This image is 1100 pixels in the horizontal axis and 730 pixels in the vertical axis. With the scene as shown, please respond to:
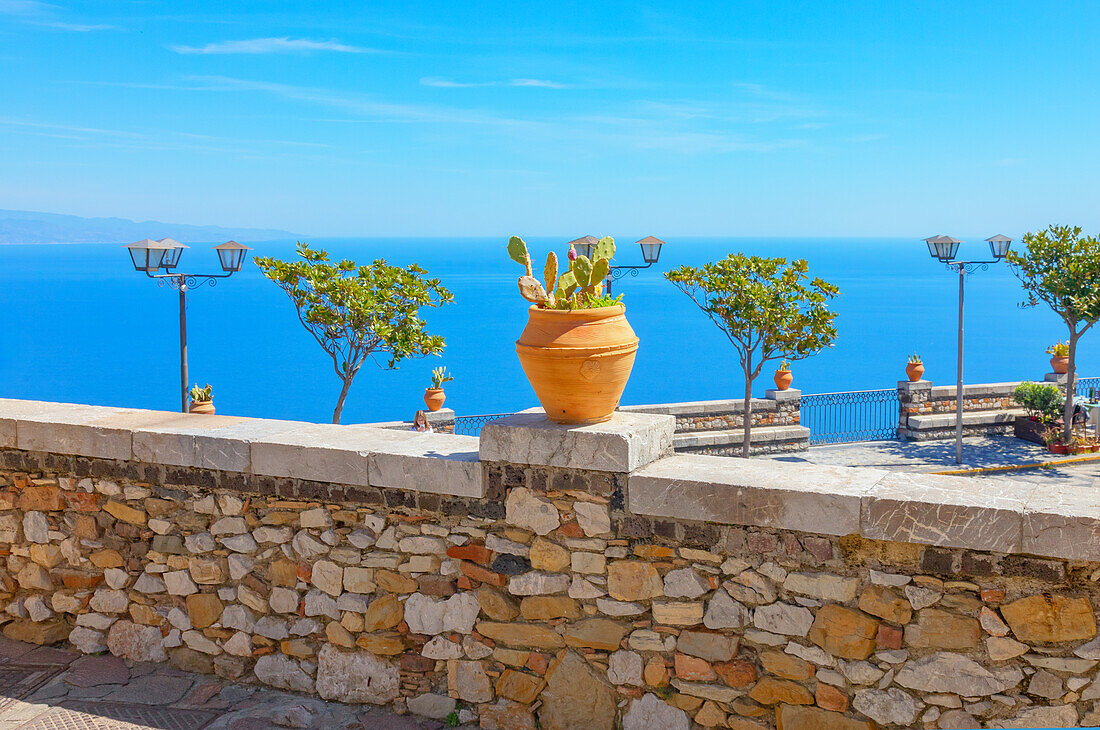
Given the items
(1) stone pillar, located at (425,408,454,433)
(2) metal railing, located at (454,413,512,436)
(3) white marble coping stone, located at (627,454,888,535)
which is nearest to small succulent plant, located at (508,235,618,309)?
(3) white marble coping stone, located at (627,454,888,535)

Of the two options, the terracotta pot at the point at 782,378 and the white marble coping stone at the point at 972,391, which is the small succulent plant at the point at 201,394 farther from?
the white marble coping stone at the point at 972,391

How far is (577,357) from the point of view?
3414 mm

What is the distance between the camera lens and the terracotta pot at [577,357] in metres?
3.42

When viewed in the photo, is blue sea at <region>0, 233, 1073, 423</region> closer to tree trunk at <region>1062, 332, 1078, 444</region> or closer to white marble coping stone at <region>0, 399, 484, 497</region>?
tree trunk at <region>1062, 332, 1078, 444</region>

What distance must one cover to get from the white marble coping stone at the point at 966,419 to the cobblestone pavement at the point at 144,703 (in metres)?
17.2

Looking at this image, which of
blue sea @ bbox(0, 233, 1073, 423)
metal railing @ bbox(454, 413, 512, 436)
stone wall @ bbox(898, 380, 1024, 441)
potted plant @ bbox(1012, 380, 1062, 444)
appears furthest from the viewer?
blue sea @ bbox(0, 233, 1073, 423)

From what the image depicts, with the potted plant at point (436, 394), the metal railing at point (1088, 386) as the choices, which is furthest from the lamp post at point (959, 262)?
the potted plant at point (436, 394)

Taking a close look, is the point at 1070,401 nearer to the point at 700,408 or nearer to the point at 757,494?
the point at 700,408

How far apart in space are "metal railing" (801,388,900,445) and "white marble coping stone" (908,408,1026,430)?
0.57 metres

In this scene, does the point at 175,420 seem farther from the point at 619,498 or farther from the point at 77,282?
the point at 77,282

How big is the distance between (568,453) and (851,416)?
17097 mm

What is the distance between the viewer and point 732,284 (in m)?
16.4

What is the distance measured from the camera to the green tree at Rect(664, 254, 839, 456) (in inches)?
635

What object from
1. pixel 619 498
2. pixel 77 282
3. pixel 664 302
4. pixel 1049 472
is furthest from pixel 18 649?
pixel 77 282
